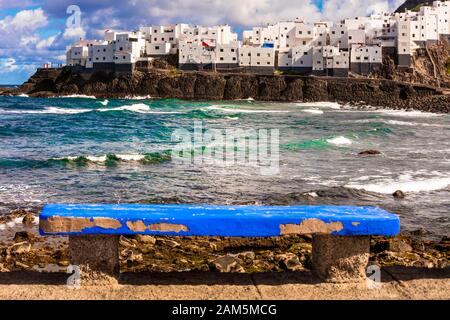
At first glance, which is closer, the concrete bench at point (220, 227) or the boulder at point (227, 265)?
the concrete bench at point (220, 227)

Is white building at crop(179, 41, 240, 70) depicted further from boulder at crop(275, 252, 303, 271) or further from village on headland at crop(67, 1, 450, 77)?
boulder at crop(275, 252, 303, 271)

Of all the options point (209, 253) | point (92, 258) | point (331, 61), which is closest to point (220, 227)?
point (92, 258)

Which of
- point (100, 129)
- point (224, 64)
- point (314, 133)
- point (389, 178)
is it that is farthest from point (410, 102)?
point (389, 178)

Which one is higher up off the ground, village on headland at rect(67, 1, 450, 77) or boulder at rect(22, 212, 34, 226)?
village on headland at rect(67, 1, 450, 77)

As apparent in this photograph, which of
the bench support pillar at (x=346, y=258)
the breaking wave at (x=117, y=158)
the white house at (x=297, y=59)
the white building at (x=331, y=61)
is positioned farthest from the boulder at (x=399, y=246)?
the white house at (x=297, y=59)

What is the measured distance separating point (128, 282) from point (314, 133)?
2808 centimetres

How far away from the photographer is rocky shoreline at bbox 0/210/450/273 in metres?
7.45

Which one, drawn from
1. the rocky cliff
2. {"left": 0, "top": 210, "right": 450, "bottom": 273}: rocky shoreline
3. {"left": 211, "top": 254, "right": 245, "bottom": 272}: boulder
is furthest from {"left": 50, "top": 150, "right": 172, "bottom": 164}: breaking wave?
the rocky cliff

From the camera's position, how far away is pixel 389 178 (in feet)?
55.4

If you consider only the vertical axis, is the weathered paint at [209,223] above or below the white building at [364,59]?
below

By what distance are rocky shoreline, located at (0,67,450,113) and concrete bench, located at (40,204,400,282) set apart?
215 ft

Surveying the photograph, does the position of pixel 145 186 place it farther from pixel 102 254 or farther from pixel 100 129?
pixel 100 129

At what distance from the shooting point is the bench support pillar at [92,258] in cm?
533

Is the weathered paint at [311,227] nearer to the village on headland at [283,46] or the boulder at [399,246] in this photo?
the boulder at [399,246]
